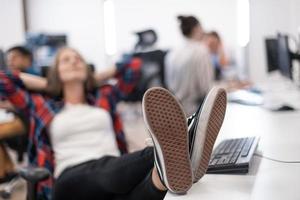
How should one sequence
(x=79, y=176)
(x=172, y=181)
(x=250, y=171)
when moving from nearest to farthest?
(x=172, y=181) < (x=250, y=171) < (x=79, y=176)

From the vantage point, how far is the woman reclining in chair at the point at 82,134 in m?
1.36

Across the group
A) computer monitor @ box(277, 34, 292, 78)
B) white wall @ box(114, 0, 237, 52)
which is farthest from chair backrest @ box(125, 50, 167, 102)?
white wall @ box(114, 0, 237, 52)

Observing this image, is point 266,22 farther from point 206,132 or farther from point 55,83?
point 206,132

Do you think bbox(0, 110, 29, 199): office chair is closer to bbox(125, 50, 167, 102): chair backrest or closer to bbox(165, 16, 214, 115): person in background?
bbox(165, 16, 214, 115): person in background

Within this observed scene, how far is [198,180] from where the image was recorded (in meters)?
1.03

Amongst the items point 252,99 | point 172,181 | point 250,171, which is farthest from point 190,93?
point 172,181

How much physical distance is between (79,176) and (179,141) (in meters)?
0.71

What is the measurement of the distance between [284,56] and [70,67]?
1.73 meters

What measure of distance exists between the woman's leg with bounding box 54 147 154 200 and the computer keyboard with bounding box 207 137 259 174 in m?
0.24

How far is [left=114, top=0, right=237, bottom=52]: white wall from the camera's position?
5816 mm

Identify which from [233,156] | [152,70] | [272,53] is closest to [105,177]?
[233,156]

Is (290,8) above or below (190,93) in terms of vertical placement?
above

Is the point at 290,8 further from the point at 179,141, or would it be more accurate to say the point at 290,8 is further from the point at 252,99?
the point at 179,141

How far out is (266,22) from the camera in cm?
Result: 580
